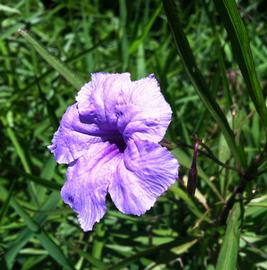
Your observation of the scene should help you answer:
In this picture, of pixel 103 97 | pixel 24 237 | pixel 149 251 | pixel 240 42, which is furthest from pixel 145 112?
pixel 24 237

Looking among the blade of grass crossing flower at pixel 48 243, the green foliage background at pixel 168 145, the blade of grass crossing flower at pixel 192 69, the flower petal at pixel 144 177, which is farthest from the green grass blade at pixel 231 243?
the blade of grass crossing flower at pixel 48 243

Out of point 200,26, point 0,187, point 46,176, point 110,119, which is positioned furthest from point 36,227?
point 200,26

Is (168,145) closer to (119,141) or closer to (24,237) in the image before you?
(119,141)

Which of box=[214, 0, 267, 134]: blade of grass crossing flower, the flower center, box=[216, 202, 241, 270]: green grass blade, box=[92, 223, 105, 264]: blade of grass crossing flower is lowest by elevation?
box=[92, 223, 105, 264]: blade of grass crossing flower

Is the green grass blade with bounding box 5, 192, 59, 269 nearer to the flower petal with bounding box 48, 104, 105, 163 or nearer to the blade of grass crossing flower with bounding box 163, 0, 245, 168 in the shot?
the flower petal with bounding box 48, 104, 105, 163

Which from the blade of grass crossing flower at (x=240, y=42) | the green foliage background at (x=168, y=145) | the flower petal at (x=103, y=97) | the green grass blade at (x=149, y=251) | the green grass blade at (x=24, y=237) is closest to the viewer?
the blade of grass crossing flower at (x=240, y=42)

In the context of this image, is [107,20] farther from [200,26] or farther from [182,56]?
[182,56]

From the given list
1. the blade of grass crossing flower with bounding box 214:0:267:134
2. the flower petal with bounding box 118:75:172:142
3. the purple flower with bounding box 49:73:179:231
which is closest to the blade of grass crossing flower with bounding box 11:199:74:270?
the purple flower with bounding box 49:73:179:231

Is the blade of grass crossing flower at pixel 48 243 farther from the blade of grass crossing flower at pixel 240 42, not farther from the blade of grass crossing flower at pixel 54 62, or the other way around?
the blade of grass crossing flower at pixel 240 42

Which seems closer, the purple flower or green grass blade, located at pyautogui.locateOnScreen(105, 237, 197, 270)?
the purple flower
